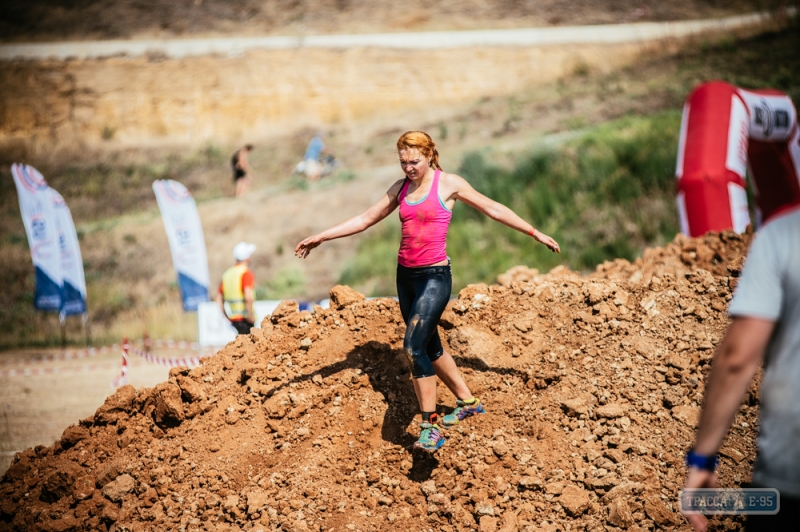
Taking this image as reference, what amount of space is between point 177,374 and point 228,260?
15.5 meters

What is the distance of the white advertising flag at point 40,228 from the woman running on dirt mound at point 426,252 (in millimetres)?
10275

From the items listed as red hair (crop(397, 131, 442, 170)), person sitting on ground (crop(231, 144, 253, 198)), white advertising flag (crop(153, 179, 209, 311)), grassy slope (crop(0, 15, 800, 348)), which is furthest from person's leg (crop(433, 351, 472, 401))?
person sitting on ground (crop(231, 144, 253, 198))

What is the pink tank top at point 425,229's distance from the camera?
4516 millimetres

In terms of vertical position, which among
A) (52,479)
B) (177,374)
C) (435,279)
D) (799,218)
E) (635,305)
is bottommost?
(52,479)

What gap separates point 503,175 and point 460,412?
1679cm

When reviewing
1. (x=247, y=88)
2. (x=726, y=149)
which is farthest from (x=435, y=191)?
(x=247, y=88)

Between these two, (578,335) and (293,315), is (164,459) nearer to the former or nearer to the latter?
(293,315)

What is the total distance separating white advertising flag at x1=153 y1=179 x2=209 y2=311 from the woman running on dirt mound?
359 inches

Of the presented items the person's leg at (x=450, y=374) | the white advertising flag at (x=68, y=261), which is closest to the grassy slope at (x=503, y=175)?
the white advertising flag at (x=68, y=261)

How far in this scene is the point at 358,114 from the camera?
1191 inches

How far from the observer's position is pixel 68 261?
13.4 meters

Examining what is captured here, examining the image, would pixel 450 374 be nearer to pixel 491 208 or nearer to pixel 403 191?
pixel 491 208

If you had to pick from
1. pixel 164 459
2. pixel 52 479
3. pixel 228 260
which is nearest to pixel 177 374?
pixel 164 459

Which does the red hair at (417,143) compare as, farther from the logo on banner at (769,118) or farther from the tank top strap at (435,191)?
the logo on banner at (769,118)
